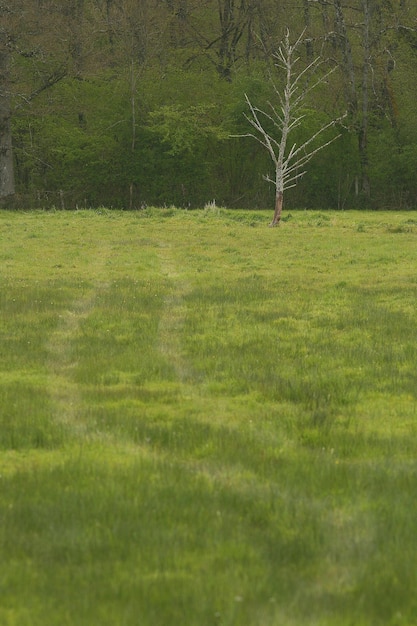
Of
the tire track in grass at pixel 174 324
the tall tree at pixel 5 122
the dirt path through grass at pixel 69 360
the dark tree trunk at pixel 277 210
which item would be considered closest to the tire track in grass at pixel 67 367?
the dirt path through grass at pixel 69 360

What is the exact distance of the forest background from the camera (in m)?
52.7

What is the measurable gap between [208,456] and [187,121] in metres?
45.8

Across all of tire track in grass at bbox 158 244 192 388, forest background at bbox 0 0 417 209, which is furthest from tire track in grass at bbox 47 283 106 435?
forest background at bbox 0 0 417 209

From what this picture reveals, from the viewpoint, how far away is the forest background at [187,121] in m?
52.7

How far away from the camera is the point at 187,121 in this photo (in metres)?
51.9

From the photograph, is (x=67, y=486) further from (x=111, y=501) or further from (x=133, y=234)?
(x=133, y=234)

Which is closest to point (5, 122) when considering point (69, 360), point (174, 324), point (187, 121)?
point (187, 121)

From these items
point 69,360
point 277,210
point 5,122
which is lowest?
point 69,360

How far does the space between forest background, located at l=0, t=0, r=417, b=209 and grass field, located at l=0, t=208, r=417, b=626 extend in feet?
114

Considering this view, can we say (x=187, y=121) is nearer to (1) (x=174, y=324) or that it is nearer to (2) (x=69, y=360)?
(1) (x=174, y=324)

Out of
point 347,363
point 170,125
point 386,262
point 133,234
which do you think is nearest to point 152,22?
point 170,125

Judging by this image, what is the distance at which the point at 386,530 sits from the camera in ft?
20.2

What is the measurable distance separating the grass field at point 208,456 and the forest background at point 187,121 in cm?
3464

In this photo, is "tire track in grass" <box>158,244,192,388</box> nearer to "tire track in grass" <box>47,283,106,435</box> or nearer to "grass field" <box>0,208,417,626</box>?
"grass field" <box>0,208,417,626</box>
